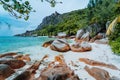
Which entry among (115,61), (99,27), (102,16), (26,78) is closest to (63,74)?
(26,78)

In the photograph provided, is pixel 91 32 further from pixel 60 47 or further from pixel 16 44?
pixel 60 47

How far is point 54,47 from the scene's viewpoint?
65.8ft

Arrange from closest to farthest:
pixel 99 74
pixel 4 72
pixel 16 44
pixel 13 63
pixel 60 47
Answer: pixel 99 74, pixel 4 72, pixel 13 63, pixel 60 47, pixel 16 44

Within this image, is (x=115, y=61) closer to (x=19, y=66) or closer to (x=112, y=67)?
(x=112, y=67)

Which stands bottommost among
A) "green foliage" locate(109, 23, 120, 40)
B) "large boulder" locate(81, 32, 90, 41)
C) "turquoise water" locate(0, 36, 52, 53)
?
"turquoise water" locate(0, 36, 52, 53)

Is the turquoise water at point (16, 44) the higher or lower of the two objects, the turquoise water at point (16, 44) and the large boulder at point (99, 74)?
the lower

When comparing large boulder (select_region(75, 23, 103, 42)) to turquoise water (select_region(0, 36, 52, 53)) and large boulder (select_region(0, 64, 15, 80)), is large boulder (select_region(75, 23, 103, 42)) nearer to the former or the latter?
turquoise water (select_region(0, 36, 52, 53))

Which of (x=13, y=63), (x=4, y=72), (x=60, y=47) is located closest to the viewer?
(x=4, y=72)

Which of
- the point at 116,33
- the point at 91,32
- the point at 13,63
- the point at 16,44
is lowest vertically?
the point at 16,44

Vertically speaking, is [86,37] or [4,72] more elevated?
[4,72]

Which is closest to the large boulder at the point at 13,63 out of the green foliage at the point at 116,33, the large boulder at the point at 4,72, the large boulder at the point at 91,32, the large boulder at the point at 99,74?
the large boulder at the point at 4,72

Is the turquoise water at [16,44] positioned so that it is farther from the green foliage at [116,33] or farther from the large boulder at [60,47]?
the green foliage at [116,33]

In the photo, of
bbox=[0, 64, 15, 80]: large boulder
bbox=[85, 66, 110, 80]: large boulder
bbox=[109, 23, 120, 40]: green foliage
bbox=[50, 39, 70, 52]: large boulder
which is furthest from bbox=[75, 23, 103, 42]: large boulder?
bbox=[0, 64, 15, 80]: large boulder

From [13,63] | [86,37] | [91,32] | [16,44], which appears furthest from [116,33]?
[16,44]
